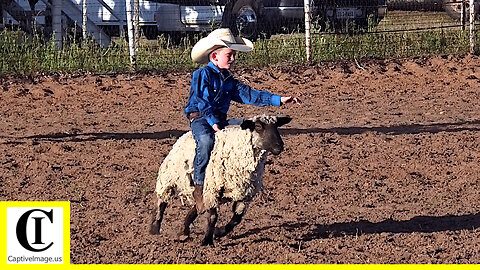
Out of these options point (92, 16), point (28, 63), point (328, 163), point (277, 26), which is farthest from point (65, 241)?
point (92, 16)

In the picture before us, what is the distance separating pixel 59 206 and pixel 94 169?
63.8 inches

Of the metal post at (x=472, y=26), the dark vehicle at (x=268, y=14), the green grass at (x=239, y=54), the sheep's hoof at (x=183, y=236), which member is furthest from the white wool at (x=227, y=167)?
the metal post at (x=472, y=26)

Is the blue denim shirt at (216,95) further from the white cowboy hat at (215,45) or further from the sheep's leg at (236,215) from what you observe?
the sheep's leg at (236,215)

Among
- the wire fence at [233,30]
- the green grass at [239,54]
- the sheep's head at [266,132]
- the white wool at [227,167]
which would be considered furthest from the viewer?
the wire fence at [233,30]

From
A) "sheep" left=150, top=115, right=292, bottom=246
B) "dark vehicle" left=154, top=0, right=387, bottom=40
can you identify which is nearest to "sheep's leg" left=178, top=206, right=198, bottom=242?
"sheep" left=150, top=115, right=292, bottom=246

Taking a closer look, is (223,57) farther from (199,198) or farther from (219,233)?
(219,233)

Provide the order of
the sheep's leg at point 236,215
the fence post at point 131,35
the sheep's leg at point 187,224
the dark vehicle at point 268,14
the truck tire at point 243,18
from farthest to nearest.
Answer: the truck tire at point 243,18 → the dark vehicle at point 268,14 → the fence post at point 131,35 → the sheep's leg at point 187,224 → the sheep's leg at point 236,215

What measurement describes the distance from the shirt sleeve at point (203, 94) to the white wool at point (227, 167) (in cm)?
16

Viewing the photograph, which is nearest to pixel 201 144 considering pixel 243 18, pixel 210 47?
pixel 210 47

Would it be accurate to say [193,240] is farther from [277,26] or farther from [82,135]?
[277,26]

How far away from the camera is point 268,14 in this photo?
17.4m

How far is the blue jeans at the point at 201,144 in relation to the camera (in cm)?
679

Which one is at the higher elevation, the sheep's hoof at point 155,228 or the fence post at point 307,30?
the fence post at point 307,30

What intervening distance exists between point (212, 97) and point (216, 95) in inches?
1.4
